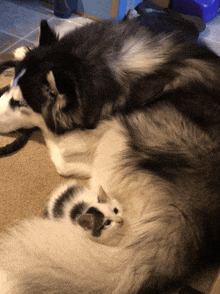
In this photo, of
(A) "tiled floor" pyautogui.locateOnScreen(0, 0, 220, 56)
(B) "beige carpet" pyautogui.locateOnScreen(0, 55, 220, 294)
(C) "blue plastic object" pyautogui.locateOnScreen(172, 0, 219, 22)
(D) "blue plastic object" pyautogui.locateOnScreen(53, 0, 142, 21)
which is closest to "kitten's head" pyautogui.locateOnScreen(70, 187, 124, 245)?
(B) "beige carpet" pyautogui.locateOnScreen(0, 55, 220, 294)

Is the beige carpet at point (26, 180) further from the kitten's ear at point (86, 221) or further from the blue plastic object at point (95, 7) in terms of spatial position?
the blue plastic object at point (95, 7)

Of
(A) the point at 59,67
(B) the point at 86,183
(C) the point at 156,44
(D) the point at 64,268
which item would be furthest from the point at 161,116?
(D) the point at 64,268

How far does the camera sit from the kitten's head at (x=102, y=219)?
57.8 inches

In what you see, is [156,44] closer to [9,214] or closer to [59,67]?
[59,67]

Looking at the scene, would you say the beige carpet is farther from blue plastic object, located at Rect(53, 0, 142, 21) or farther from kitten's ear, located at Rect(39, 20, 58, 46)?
blue plastic object, located at Rect(53, 0, 142, 21)

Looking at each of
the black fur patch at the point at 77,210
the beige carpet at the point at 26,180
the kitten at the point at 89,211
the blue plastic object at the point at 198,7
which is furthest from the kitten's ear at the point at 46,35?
the blue plastic object at the point at 198,7

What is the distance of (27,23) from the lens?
129 inches

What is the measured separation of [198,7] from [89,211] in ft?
9.54

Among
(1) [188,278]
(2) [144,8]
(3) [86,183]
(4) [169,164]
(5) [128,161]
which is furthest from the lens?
(2) [144,8]

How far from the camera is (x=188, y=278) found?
4.09 ft

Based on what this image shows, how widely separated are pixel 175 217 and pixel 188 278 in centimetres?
28

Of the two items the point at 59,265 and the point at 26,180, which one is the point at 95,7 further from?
the point at 59,265

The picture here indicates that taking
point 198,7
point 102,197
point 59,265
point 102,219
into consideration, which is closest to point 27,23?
point 198,7

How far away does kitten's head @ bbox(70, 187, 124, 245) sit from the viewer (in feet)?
4.82
